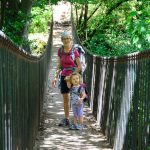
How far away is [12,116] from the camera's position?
12.7ft

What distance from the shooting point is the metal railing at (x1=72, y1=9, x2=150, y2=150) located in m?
4.98

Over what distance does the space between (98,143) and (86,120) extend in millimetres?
2077

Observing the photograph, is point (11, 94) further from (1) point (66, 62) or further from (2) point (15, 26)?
(2) point (15, 26)

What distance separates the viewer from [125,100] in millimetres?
6180

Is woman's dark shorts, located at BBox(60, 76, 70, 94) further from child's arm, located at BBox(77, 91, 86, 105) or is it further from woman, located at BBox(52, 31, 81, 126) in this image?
child's arm, located at BBox(77, 91, 86, 105)

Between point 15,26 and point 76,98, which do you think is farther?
point 15,26

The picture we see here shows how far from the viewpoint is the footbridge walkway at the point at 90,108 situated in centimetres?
376

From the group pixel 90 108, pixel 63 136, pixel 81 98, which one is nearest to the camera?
pixel 63 136

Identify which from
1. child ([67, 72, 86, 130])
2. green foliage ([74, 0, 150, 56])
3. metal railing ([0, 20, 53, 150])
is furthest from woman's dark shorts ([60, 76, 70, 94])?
green foliage ([74, 0, 150, 56])

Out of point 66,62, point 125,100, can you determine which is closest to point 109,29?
point 66,62

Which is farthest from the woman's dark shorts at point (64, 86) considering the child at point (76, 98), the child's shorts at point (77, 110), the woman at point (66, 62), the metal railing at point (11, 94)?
the metal railing at point (11, 94)

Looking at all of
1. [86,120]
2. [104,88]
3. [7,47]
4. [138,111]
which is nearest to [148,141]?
[138,111]

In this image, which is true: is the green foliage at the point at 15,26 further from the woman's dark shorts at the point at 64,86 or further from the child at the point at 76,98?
the child at the point at 76,98

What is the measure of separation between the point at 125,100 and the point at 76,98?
230 centimetres
